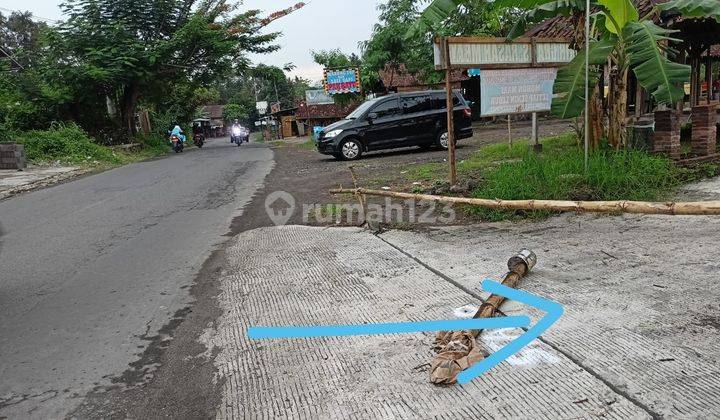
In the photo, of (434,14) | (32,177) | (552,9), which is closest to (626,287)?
(434,14)

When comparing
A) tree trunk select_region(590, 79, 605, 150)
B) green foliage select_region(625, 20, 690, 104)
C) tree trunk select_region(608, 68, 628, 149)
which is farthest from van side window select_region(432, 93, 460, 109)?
green foliage select_region(625, 20, 690, 104)

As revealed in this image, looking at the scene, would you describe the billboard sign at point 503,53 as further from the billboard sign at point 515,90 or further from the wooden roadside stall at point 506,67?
the billboard sign at point 515,90

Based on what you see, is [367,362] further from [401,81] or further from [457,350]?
[401,81]

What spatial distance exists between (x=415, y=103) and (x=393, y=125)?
851 millimetres

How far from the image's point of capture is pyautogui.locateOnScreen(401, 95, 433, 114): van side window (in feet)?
44.8

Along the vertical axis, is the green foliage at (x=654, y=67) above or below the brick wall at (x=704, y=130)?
above

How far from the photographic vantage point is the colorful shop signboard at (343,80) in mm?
27562

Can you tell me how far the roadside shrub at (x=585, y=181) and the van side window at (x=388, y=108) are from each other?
290 inches

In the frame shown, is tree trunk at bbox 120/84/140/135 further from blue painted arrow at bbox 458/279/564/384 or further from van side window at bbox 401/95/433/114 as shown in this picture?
blue painted arrow at bbox 458/279/564/384

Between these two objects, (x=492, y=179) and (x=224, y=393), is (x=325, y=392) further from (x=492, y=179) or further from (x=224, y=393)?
(x=492, y=179)

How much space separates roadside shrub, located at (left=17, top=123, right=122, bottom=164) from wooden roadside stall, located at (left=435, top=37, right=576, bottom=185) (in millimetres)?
15563

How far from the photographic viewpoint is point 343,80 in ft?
91.3

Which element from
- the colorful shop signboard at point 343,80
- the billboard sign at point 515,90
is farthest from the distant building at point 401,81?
the billboard sign at point 515,90

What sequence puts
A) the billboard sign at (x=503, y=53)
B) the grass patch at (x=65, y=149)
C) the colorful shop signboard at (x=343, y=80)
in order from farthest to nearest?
Answer: the colorful shop signboard at (x=343, y=80)
the grass patch at (x=65, y=149)
the billboard sign at (x=503, y=53)
